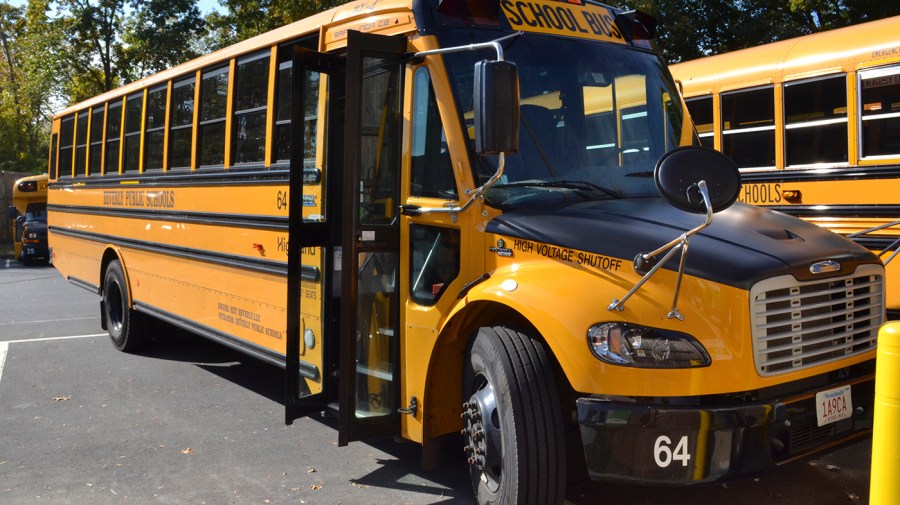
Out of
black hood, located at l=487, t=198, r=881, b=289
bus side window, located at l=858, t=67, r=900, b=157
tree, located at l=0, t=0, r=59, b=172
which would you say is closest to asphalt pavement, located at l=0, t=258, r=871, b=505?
black hood, located at l=487, t=198, r=881, b=289

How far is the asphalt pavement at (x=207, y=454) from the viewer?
461cm

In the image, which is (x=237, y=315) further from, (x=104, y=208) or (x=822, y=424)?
(x=822, y=424)

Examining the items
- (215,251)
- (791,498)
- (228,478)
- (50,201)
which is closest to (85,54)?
(50,201)

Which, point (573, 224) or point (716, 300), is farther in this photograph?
point (573, 224)

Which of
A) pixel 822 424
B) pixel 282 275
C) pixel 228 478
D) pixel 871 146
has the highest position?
pixel 871 146

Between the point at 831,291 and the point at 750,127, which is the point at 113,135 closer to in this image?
the point at 750,127

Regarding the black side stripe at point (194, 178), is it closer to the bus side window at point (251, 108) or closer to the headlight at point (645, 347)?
the bus side window at point (251, 108)

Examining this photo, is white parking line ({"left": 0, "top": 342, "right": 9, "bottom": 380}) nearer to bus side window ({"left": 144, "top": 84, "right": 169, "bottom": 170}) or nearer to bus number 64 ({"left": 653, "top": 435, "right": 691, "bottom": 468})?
bus side window ({"left": 144, "top": 84, "right": 169, "bottom": 170})

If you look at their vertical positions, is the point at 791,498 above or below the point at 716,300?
below

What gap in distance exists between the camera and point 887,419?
301 cm

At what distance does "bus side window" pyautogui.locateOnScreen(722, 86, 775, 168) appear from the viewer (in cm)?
761

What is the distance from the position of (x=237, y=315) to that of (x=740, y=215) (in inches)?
146

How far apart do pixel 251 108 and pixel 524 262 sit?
298 centimetres

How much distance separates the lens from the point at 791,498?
4441 mm
